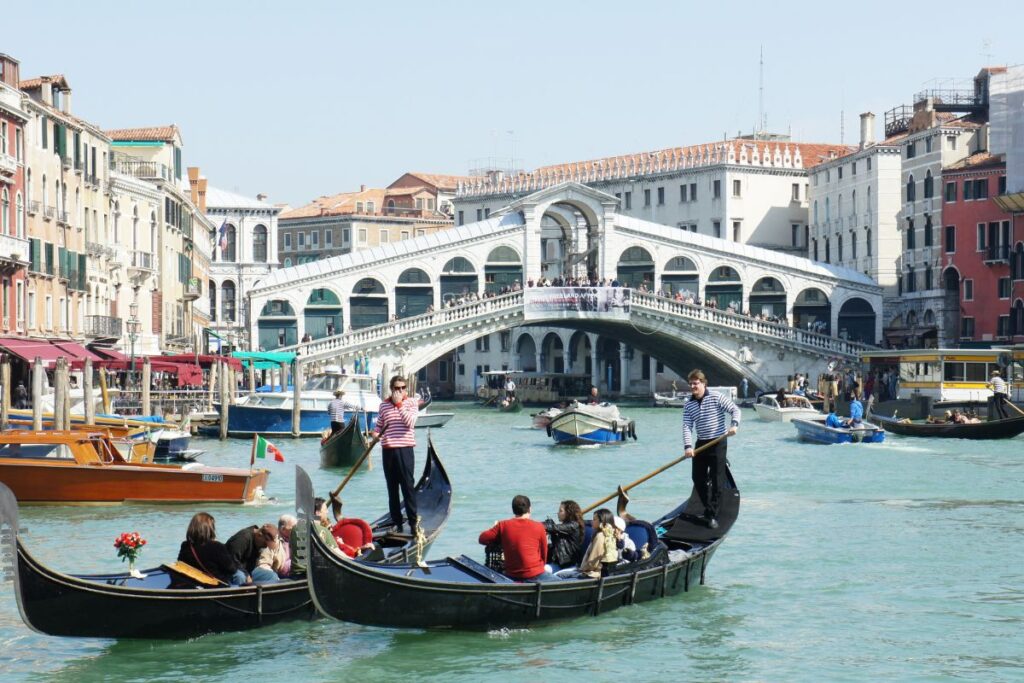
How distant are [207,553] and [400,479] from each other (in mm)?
2062

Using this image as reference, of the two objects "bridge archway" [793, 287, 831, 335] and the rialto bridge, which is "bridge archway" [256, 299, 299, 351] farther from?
"bridge archway" [793, 287, 831, 335]

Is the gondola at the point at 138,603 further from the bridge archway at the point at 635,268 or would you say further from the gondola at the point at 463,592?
the bridge archway at the point at 635,268

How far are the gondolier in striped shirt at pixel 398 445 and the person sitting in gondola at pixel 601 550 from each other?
4.61 ft

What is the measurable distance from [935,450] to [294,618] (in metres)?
17.8

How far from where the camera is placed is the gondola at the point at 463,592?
10.1 meters

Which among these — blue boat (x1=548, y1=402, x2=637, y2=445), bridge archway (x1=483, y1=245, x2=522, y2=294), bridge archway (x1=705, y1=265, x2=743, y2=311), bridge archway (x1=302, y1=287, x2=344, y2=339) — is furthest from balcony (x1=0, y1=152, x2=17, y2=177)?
bridge archway (x1=705, y1=265, x2=743, y2=311)

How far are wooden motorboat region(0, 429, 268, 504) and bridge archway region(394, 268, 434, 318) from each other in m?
27.7

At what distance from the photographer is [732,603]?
1243cm

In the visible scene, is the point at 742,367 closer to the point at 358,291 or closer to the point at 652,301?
the point at 652,301

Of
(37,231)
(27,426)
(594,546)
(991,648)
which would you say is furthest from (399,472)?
(37,231)

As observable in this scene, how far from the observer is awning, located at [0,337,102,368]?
25.4m

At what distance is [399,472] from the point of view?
12148 millimetres

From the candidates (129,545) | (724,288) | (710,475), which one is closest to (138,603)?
(129,545)

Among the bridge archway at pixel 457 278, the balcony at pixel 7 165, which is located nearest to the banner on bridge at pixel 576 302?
the bridge archway at pixel 457 278
